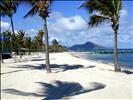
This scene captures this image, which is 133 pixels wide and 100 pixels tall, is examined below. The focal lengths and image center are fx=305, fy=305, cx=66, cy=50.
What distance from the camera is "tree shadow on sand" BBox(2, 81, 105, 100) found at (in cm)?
1157

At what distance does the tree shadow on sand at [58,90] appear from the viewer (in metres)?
11.6

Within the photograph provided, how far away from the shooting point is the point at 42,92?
12219mm

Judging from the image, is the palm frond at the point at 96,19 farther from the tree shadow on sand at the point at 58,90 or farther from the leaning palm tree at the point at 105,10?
the tree shadow on sand at the point at 58,90

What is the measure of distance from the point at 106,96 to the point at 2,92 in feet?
13.0

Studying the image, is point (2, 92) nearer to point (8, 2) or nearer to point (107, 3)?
point (107, 3)

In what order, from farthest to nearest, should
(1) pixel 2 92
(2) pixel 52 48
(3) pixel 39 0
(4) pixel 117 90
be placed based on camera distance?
(2) pixel 52 48 → (3) pixel 39 0 → (4) pixel 117 90 → (1) pixel 2 92

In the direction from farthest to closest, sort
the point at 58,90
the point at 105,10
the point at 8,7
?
the point at 8,7
the point at 105,10
the point at 58,90

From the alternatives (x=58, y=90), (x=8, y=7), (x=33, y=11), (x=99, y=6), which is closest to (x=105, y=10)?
(x=99, y=6)

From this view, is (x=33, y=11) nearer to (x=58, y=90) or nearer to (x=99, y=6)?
(x=99, y=6)

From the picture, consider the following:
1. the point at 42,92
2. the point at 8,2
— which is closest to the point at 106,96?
the point at 42,92

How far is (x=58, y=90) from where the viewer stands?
12.9 meters

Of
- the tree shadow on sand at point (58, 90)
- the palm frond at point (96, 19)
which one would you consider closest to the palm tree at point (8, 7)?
the palm frond at point (96, 19)

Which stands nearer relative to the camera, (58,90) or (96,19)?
(58,90)

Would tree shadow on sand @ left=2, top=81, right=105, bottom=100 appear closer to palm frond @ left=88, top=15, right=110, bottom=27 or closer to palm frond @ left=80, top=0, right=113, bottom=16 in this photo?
palm frond @ left=80, top=0, right=113, bottom=16
